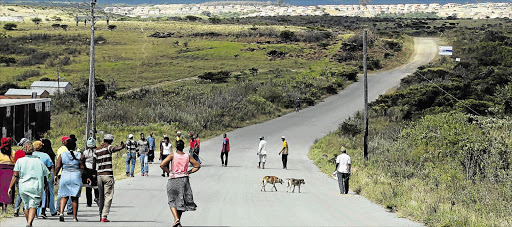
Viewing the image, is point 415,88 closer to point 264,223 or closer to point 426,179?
point 426,179

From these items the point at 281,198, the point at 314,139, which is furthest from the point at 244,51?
the point at 281,198

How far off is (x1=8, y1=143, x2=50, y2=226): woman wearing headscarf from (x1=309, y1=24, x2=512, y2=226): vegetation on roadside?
7.85 meters

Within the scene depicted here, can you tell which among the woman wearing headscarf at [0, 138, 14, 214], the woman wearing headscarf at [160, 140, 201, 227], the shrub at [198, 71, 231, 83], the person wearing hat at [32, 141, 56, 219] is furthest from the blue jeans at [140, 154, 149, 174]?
the shrub at [198, 71, 231, 83]

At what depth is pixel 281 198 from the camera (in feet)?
59.1

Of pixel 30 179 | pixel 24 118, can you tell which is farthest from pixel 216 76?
pixel 30 179

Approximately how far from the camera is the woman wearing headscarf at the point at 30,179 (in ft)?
38.2

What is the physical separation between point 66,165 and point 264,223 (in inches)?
162

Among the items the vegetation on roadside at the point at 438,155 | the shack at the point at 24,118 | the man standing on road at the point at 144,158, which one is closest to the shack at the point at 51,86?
the shack at the point at 24,118

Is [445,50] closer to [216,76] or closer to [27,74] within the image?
[216,76]

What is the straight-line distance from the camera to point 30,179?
11789 millimetres

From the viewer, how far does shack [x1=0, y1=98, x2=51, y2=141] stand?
1471 inches

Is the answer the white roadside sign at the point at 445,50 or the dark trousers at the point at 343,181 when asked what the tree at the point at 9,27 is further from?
the dark trousers at the point at 343,181

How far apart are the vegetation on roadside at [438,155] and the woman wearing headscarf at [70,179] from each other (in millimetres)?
7245

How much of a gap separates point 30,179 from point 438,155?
19789 millimetres
